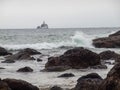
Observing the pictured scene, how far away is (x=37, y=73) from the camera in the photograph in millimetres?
14789

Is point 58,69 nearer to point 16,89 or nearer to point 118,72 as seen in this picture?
point 16,89

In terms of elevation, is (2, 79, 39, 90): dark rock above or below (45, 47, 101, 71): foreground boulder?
above

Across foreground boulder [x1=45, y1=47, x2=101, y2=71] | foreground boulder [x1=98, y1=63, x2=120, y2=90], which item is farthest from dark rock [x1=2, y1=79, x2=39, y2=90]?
foreground boulder [x1=45, y1=47, x2=101, y2=71]

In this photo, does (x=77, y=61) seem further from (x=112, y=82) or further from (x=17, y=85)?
(x=112, y=82)

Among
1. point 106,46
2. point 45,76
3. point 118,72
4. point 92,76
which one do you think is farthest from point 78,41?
point 118,72

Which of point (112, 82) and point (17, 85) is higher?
point (112, 82)

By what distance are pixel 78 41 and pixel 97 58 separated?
2573 centimetres

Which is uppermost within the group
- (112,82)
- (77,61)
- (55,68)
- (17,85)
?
(112,82)

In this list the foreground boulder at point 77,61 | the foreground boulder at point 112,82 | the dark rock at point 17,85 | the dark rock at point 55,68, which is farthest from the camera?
the foreground boulder at point 77,61

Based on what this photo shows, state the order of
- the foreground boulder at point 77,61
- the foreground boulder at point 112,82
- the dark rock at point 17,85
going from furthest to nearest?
1. the foreground boulder at point 77,61
2. the dark rock at point 17,85
3. the foreground boulder at point 112,82

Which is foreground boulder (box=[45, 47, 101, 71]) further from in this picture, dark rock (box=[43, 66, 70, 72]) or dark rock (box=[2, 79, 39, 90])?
dark rock (box=[2, 79, 39, 90])

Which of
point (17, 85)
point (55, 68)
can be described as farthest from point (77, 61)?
point (17, 85)

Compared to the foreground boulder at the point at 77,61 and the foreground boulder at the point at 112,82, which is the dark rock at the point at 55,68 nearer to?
the foreground boulder at the point at 77,61

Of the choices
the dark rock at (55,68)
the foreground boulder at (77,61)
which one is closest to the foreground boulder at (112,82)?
the dark rock at (55,68)
